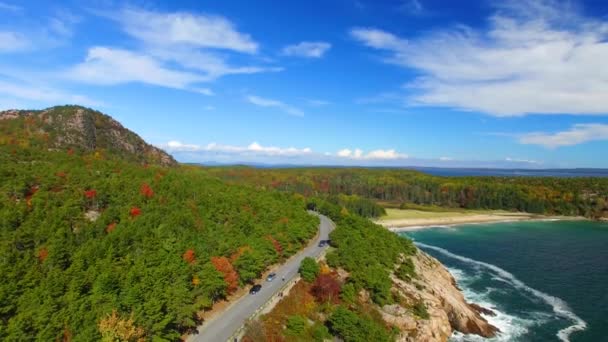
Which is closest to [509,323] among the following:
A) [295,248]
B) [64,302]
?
[295,248]

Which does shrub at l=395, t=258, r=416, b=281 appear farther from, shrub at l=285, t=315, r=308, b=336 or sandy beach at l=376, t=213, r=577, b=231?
sandy beach at l=376, t=213, r=577, b=231

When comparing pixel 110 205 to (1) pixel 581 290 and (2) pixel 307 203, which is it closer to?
(2) pixel 307 203

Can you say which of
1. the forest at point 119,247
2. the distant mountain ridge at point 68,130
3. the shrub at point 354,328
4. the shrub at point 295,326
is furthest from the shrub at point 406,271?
the distant mountain ridge at point 68,130

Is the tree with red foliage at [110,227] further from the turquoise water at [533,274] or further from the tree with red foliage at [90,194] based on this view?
the turquoise water at [533,274]

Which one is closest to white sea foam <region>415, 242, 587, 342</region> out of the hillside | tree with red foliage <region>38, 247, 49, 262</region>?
the hillside

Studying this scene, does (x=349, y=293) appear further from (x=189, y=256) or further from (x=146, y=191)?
(x=146, y=191)

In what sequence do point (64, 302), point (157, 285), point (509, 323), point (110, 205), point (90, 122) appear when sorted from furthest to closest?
point (90, 122) < point (110, 205) < point (509, 323) < point (157, 285) < point (64, 302)
